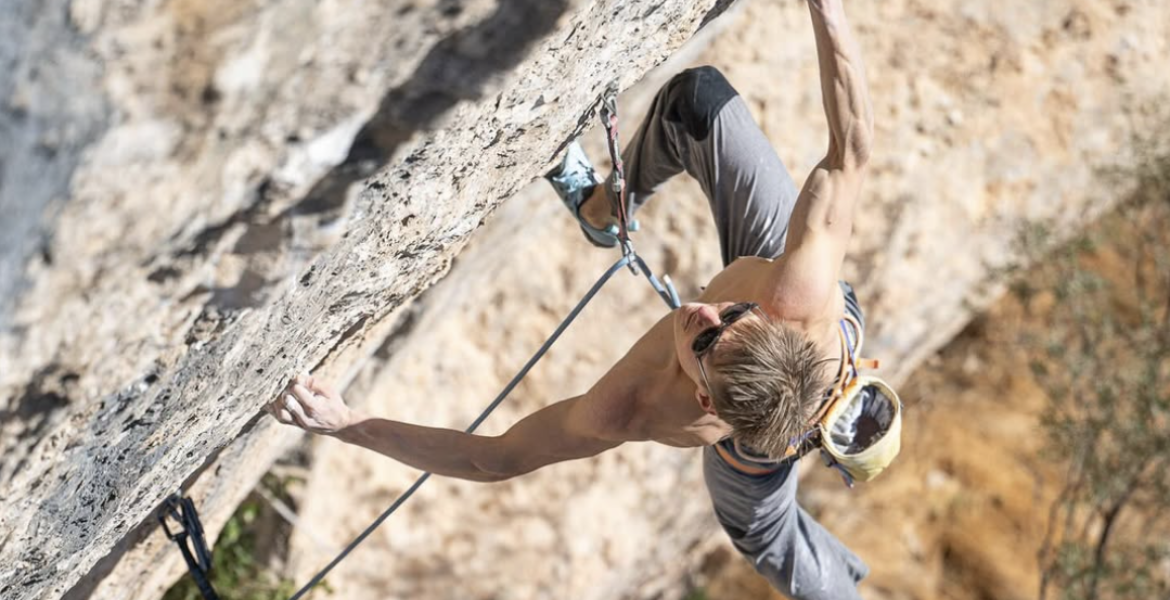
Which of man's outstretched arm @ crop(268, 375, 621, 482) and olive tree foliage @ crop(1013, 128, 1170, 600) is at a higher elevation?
man's outstretched arm @ crop(268, 375, 621, 482)

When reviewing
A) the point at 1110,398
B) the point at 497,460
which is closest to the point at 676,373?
the point at 497,460

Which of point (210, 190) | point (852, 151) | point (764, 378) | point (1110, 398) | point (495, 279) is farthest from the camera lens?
point (1110, 398)

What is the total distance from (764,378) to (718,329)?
121 millimetres

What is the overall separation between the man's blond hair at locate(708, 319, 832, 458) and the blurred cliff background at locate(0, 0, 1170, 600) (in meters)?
0.53

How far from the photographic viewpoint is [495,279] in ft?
14.4

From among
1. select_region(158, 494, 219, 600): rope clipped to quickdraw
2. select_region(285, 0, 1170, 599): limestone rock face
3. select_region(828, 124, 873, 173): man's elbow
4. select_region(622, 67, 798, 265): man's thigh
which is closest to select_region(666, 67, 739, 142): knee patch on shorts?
select_region(622, 67, 798, 265): man's thigh

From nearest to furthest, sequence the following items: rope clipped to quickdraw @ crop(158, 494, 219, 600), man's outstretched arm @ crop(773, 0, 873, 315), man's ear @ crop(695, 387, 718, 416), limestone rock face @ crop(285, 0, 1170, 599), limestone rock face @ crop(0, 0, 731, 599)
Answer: limestone rock face @ crop(0, 0, 731, 599) → man's outstretched arm @ crop(773, 0, 873, 315) → man's ear @ crop(695, 387, 718, 416) → rope clipped to quickdraw @ crop(158, 494, 219, 600) → limestone rock face @ crop(285, 0, 1170, 599)

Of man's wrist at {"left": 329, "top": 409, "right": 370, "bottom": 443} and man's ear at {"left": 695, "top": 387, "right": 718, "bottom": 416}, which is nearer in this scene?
man's ear at {"left": 695, "top": 387, "right": 718, "bottom": 416}

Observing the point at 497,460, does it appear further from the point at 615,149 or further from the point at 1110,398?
the point at 1110,398

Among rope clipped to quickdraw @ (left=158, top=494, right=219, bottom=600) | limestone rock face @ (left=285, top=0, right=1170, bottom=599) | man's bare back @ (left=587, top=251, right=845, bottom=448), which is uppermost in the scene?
rope clipped to quickdraw @ (left=158, top=494, right=219, bottom=600)

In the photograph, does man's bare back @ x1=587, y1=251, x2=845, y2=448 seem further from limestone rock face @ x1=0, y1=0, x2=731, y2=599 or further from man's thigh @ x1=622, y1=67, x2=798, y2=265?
limestone rock face @ x1=0, y1=0, x2=731, y2=599

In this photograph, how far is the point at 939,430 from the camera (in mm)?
6852

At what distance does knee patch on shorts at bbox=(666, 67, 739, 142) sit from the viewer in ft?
8.67

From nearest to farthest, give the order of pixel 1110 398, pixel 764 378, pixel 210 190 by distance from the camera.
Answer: pixel 210 190, pixel 764 378, pixel 1110 398
